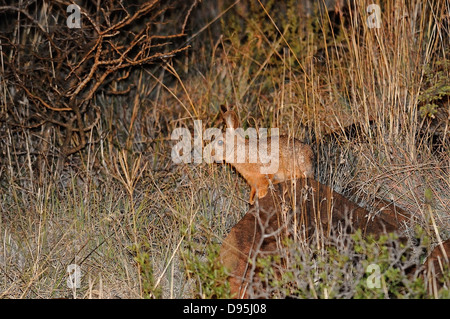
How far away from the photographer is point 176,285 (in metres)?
3.58

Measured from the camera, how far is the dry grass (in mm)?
3807

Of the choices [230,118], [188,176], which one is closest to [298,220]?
[230,118]

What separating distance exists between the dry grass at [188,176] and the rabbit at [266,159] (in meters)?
0.15

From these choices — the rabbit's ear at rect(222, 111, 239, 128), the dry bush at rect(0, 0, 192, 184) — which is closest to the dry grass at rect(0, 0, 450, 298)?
the dry bush at rect(0, 0, 192, 184)

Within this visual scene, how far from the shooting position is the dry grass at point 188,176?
3.81 meters

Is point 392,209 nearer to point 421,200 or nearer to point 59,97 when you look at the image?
point 421,200

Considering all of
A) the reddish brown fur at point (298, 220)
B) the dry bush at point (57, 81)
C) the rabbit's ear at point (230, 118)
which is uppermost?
the dry bush at point (57, 81)

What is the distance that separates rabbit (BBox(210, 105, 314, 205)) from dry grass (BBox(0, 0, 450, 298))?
15 centimetres

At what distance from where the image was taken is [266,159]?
4.29 metres

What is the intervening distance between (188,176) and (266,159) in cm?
75

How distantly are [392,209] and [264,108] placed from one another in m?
1.92

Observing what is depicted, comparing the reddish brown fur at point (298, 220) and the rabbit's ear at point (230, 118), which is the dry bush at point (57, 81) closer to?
the rabbit's ear at point (230, 118)

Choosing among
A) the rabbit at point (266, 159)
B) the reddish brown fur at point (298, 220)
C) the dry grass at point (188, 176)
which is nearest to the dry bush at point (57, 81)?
the dry grass at point (188, 176)
